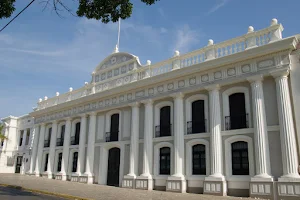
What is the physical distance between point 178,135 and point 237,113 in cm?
364

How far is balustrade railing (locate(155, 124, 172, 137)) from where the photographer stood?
56.4 ft

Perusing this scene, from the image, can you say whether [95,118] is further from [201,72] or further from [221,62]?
[221,62]

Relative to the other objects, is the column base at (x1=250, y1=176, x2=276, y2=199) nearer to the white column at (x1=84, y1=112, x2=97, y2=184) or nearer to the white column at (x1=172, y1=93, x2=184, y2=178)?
the white column at (x1=172, y1=93, x2=184, y2=178)

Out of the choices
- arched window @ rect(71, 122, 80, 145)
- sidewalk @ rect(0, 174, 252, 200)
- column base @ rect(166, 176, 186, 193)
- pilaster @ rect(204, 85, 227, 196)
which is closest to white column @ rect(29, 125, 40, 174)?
arched window @ rect(71, 122, 80, 145)

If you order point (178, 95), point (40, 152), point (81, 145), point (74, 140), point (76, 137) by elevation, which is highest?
point (178, 95)

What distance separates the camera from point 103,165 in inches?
819

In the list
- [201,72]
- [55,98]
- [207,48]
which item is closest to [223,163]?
[201,72]

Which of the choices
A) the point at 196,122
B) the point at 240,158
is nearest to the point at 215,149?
the point at 240,158

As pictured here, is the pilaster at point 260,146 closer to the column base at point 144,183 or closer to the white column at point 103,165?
the column base at point 144,183

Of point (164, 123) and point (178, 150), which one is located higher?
point (164, 123)

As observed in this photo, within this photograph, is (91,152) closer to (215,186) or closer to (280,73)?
(215,186)

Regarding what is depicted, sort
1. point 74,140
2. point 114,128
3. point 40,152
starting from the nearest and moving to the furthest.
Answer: point 114,128 → point 74,140 → point 40,152

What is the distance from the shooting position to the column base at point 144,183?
16703 mm

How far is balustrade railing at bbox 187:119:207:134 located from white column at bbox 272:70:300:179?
14.0ft
